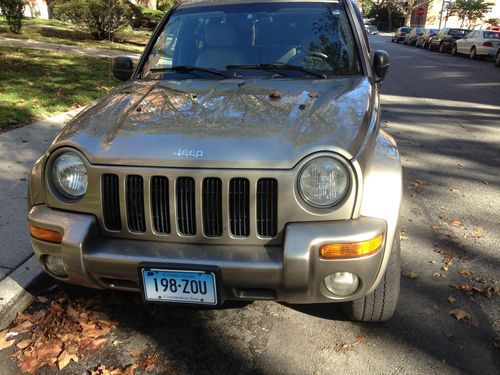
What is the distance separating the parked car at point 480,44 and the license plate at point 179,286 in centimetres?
2347

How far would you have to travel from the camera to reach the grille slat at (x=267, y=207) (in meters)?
2.28

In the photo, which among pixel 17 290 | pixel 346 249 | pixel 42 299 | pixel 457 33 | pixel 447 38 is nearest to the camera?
pixel 346 249

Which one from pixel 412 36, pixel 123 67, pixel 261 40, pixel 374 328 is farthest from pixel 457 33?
pixel 374 328

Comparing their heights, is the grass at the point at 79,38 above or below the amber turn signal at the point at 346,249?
below

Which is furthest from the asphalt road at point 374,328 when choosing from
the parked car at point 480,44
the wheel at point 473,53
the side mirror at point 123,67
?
the wheel at point 473,53

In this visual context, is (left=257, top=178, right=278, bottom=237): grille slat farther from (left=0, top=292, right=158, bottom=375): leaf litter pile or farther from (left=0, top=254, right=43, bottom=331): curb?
(left=0, top=254, right=43, bottom=331): curb

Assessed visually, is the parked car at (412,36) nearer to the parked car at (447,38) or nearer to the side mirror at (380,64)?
the parked car at (447,38)

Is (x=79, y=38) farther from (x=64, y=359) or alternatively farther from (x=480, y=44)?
(x=480, y=44)

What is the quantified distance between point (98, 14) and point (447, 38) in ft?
68.8

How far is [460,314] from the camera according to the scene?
117 inches

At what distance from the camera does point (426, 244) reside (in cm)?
391

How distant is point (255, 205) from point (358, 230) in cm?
50

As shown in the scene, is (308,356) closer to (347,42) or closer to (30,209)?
(30,209)

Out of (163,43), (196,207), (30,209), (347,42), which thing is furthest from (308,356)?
(163,43)
